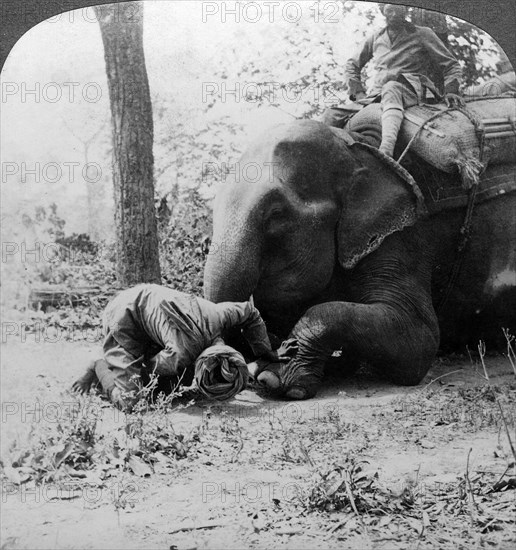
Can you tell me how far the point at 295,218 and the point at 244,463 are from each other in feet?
3.03

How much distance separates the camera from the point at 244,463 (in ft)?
10.8

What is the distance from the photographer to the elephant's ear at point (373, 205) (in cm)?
358

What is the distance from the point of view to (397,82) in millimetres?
3566

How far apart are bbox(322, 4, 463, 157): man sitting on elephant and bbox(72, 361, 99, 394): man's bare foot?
1252 mm

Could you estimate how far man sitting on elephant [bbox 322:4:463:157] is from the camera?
11.5 feet

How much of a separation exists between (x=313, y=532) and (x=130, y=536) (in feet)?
2.02

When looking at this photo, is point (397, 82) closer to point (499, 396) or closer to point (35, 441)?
point (499, 396)

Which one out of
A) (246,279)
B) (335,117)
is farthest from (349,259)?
(335,117)

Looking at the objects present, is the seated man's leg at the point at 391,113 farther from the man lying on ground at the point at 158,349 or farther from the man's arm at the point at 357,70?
the man lying on ground at the point at 158,349

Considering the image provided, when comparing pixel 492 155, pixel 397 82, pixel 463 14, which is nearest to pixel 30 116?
pixel 397 82

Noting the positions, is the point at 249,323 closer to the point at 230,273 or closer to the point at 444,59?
the point at 230,273

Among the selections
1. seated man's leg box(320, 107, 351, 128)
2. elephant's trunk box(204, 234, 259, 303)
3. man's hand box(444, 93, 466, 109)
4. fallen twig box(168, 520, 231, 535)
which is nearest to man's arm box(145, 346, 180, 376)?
elephant's trunk box(204, 234, 259, 303)

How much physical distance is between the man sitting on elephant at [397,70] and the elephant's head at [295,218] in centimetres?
14

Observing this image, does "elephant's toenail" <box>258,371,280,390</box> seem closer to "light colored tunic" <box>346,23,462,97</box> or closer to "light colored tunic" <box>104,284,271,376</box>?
"light colored tunic" <box>104,284,271,376</box>
